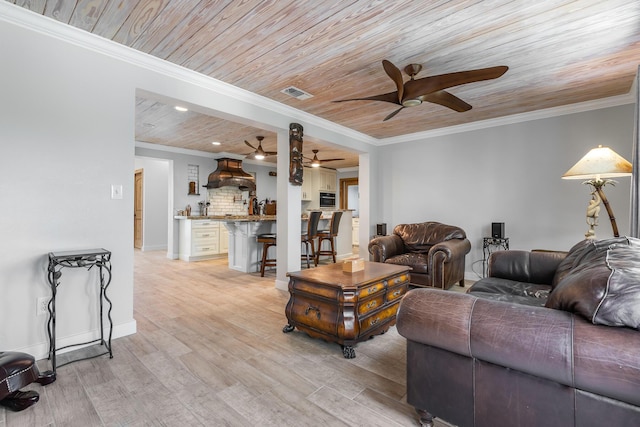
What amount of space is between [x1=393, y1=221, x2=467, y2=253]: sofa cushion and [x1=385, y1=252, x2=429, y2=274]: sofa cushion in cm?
35

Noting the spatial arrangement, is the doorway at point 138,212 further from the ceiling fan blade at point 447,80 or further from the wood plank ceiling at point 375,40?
the ceiling fan blade at point 447,80

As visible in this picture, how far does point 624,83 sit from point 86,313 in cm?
565

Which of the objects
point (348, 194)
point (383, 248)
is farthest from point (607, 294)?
point (348, 194)

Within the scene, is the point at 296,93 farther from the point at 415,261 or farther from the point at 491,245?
the point at 491,245

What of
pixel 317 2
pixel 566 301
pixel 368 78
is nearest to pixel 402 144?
pixel 368 78

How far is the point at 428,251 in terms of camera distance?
3.99 meters

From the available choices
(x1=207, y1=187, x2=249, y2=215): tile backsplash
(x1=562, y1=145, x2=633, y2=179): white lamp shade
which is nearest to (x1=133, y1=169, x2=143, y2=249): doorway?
(x1=207, y1=187, x2=249, y2=215): tile backsplash

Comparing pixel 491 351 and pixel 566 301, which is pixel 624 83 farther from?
pixel 491 351

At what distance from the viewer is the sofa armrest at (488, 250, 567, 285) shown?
7.89ft

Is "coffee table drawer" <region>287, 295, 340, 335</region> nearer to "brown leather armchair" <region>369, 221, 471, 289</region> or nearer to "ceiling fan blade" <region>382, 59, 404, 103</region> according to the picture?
"brown leather armchair" <region>369, 221, 471, 289</region>

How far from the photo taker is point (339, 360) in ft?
6.89

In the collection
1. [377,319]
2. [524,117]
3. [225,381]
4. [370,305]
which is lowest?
[225,381]

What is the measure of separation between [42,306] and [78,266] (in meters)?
0.40

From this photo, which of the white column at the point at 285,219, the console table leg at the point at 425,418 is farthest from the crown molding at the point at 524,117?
the console table leg at the point at 425,418
